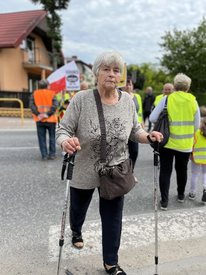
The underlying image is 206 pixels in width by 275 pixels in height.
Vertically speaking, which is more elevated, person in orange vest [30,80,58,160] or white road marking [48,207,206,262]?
person in orange vest [30,80,58,160]

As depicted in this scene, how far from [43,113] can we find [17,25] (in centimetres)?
1928

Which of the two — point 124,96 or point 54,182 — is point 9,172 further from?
point 124,96

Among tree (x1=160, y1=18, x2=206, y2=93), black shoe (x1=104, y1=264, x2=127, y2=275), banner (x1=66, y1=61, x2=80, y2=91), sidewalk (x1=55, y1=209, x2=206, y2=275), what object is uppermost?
tree (x1=160, y1=18, x2=206, y2=93)

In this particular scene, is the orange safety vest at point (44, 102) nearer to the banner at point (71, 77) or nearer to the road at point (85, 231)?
the road at point (85, 231)

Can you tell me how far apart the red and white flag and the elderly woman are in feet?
30.4

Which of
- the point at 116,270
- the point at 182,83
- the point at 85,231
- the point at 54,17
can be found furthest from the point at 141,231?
the point at 54,17

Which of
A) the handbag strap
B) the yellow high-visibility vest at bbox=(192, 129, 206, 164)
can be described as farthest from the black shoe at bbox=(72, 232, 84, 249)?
the yellow high-visibility vest at bbox=(192, 129, 206, 164)

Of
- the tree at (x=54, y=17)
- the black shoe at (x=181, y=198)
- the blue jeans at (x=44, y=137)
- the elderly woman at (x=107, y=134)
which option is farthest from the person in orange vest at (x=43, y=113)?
the tree at (x=54, y=17)

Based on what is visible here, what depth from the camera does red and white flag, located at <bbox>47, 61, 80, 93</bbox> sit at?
11.9 m

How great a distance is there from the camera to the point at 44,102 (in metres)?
7.68

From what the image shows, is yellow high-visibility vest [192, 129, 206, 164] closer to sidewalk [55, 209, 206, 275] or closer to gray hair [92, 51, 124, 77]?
sidewalk [55, 209, 206, 275]

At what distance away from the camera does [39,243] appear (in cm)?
348

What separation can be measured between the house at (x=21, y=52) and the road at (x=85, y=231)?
1623 centimetres

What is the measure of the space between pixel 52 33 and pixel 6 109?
312 inches
